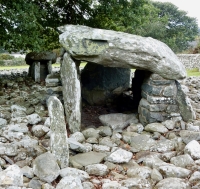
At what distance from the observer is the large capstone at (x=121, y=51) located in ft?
19.0

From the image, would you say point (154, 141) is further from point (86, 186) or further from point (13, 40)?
point (13, 40)

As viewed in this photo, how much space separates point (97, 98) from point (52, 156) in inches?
157

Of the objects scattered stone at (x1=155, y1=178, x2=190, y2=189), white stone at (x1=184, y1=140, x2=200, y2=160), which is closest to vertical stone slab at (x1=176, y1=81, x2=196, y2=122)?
white stone at (x1=184, y1=140, x2=200, y2=160)

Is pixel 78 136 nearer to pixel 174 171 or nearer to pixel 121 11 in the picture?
pixel 174 171

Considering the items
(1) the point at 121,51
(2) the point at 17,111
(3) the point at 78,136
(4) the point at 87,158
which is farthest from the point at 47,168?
(2) the point at 17,111

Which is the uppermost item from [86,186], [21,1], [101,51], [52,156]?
[21,1]

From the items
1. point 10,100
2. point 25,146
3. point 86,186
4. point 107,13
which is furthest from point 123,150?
point 107,13

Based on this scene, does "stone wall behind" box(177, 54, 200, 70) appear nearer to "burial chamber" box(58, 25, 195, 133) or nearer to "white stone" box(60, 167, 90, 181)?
"burial chamber" box(58, 25, 195, 133)

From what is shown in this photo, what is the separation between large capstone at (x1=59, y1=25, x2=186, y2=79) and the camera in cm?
579

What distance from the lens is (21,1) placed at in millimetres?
7875

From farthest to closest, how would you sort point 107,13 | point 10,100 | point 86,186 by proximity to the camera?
point 107,13 < point 10,100 < point 86,186

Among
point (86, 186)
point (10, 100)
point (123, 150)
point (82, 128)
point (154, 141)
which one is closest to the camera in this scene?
point (86, 186)

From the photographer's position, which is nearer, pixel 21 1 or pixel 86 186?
pixel 86 186

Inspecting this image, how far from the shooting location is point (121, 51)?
5.80 metres
